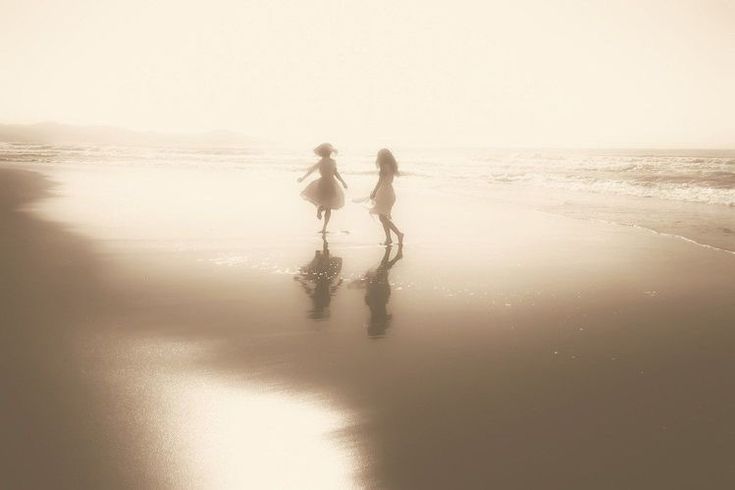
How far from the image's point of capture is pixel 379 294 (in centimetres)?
782

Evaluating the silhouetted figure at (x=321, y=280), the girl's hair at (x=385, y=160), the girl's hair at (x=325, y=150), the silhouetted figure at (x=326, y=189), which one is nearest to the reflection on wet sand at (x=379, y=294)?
the silhouetted figure at (x=321, y=280)

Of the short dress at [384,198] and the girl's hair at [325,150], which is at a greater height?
the girl's hair at [325,150]

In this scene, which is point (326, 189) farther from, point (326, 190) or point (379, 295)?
point (379, 295)

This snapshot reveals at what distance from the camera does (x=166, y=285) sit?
8086 mm

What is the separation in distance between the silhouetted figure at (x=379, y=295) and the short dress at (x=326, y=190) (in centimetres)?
283

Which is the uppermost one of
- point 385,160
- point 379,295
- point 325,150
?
point 325,150

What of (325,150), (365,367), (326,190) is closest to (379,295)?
(365,367)

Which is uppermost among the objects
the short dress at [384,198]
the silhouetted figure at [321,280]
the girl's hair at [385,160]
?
the girl's hair at [385,160]

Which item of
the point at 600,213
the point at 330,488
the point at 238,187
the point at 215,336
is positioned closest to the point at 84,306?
the point at 215,336

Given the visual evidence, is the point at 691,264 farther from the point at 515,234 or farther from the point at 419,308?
the point at 419,308

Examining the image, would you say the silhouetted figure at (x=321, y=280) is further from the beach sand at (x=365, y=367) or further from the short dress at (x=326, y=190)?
the short dress at (x=326, y=190)

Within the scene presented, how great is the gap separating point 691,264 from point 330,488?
8642 mm

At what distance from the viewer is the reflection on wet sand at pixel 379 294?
6.44m

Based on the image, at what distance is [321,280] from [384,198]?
140 inches
